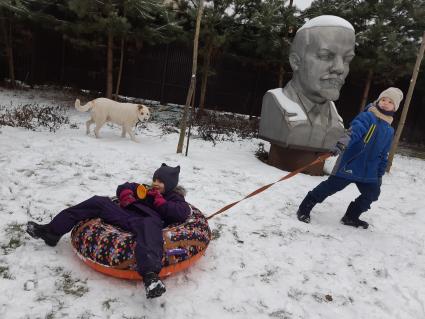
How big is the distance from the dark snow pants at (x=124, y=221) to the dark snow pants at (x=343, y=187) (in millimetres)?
2345

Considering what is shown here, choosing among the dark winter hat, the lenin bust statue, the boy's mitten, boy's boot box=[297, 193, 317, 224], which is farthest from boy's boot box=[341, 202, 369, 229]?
the dark winter hat

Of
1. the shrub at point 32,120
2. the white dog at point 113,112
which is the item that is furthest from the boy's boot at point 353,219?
the shrub at point 32,120

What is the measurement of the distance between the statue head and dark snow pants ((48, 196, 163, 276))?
4.81 metres

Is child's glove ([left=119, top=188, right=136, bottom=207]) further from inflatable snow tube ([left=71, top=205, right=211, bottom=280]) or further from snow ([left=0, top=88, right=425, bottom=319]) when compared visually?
snow ([left=0, top=88, right=425, bottom=319])

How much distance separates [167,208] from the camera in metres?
3.12

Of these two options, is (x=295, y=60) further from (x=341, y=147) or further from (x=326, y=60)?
(x=341, y=147)

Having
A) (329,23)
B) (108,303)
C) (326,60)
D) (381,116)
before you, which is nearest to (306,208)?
(381,116)

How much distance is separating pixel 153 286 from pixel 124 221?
0.75 meters

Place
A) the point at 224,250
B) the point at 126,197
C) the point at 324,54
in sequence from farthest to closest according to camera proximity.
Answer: the point at 324,54
the point at 224,250
the point at 126,197

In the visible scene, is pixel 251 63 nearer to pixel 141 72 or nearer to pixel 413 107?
pixel 141 72

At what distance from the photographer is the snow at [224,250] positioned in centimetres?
273

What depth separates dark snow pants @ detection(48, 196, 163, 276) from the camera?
2723 millimetres

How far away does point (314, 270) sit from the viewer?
3502 mm

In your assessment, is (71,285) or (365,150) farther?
(365,150)
